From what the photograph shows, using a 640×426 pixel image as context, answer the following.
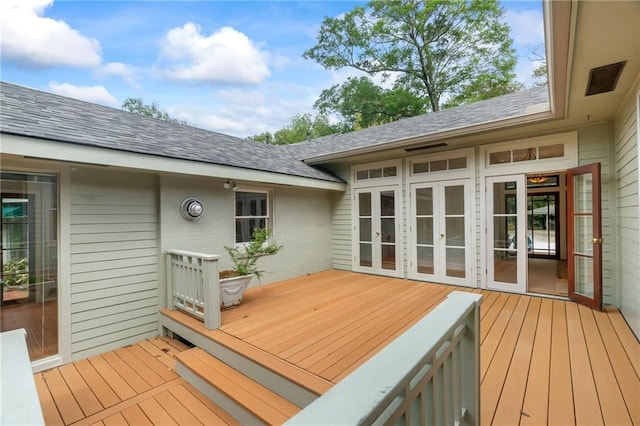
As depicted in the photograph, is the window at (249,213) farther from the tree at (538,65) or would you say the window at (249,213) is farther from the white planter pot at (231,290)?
the tree at (538,65)

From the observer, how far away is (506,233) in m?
4.82

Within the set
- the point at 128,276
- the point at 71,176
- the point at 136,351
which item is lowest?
the point at 136,351

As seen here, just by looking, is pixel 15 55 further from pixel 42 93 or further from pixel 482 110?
pixel 482 110

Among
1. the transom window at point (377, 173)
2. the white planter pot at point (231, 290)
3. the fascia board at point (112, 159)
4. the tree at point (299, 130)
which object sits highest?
the tree at point (299, 130)

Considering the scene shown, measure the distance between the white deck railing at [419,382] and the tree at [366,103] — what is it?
14.3 meters

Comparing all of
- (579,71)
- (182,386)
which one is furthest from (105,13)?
(579,71)

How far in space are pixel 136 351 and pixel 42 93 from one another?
3.71 m

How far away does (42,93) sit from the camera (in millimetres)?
4000

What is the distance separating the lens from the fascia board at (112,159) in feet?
8.68

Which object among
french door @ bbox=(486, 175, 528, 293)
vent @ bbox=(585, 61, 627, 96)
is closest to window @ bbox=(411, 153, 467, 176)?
french door @ bbox=(486, 175, 528, 293)

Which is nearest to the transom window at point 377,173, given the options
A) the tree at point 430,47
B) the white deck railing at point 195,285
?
the white deck railing at point 195,285

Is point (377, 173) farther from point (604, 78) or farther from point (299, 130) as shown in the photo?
point (299, 130)

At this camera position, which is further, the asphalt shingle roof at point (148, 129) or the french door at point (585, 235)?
the french door at point (585, 235)

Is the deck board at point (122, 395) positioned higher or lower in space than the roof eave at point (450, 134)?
lower
